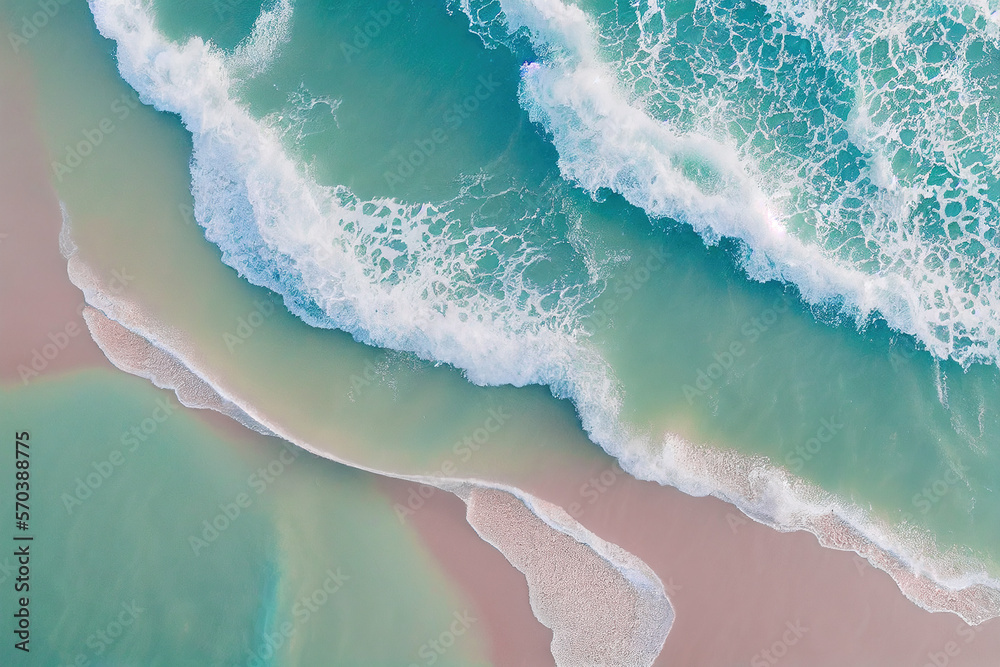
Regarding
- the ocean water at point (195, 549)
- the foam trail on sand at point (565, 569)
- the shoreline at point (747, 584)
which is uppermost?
the shoreline at point (747, 584)

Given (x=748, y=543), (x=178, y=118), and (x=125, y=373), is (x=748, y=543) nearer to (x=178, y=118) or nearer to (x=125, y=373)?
(x=125, y=373)

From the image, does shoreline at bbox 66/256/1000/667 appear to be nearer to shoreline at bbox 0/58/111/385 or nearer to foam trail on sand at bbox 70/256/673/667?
foam trail on sand at bbox 70/256/673/667

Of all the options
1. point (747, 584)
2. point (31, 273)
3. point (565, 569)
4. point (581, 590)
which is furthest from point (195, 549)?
point (747, 584)

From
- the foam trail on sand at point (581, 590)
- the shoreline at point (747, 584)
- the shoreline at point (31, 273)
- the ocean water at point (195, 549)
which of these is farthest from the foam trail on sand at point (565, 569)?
the shoreline at point (31, 273)

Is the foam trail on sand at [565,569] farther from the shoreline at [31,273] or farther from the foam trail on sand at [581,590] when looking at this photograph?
the shoreline at [31,273]

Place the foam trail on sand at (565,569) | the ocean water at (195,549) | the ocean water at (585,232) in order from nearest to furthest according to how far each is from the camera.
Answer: the ocean water at (195,549) → the foam trail on sand at (565,569) → the ocean water at (585,232)

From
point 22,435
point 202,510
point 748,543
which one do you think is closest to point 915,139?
point 748,543

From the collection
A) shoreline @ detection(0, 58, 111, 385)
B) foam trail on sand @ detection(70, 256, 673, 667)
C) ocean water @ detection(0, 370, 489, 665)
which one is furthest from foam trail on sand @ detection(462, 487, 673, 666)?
shoreline @ detection(0, 58, 111, 385)

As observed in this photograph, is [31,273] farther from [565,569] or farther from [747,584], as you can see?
[747,584]
